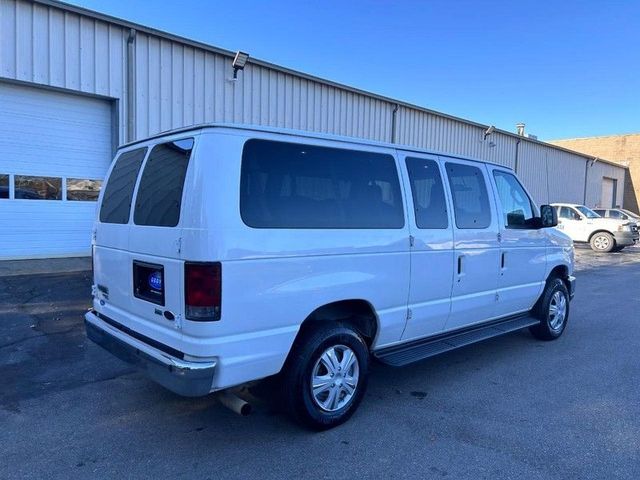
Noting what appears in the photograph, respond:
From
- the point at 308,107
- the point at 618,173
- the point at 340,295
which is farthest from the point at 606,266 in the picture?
the point at 618,173

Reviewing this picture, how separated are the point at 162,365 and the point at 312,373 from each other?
1.05 metres

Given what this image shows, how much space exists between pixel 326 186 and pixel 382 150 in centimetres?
75

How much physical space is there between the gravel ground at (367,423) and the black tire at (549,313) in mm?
302

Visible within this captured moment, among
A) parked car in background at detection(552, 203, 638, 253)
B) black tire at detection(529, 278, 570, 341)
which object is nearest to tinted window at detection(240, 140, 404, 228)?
black tire at detection(529, 278, 570, 341)

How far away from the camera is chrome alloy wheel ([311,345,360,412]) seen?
3.58 m

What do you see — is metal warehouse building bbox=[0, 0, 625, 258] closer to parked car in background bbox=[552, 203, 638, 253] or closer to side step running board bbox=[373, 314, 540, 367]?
side step running board bbox=[373, 314, 540, 367]

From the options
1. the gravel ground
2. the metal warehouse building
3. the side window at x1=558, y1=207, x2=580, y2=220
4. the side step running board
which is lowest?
the gravel ground

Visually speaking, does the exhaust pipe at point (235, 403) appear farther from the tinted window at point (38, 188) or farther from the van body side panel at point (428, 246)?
the tinted window at point (38, 188)

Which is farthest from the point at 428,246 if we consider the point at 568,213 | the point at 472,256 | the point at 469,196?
the point at 568,213

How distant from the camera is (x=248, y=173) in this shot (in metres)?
3.22

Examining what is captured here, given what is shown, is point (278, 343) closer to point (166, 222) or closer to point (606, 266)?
point (166, 222)

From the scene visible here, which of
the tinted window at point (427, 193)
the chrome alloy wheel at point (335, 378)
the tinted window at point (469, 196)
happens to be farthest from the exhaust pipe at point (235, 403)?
the tinted window at point (469, 196)

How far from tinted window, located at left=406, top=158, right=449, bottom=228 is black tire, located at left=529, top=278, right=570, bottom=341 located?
238 centimetres

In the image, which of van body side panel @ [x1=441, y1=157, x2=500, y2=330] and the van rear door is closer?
the van rear door
